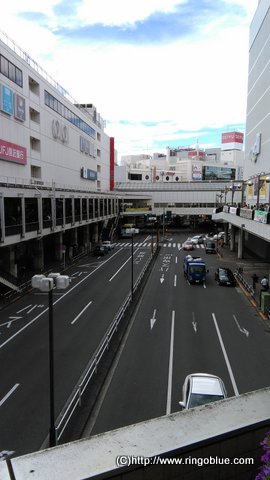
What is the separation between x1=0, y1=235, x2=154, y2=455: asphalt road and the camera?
13820 millimetres

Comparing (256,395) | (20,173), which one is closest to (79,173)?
(20,173)

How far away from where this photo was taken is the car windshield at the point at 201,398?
12.9 m

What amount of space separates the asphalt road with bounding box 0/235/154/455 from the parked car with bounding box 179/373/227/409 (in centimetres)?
500

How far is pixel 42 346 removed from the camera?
21719 millimetres

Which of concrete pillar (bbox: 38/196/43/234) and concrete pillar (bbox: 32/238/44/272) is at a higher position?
concrete pillar (bbox: 38/196/43/234)

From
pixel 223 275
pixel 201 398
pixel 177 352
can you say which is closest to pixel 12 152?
pixel 223 275

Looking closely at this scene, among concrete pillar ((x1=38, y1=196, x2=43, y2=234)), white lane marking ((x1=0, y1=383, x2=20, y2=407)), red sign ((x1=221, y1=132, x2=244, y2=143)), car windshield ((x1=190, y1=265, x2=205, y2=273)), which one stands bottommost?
white lane marking ((x1=0, y1=383, x2=20, y2=407))

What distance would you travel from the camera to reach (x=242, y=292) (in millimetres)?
35750

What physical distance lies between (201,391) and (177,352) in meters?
7.46

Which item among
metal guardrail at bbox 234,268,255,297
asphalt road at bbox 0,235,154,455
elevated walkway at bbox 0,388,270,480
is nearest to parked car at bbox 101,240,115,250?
asphalt road at bbox 0,235,154,455

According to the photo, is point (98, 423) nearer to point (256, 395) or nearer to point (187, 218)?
point (256, 395)

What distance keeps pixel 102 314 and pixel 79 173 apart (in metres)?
42.5

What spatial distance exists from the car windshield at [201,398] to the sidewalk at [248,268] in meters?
15.9

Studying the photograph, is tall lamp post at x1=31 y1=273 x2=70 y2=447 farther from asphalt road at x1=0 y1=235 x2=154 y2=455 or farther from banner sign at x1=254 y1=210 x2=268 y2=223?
banner sign at x1=254 y1=210 x2=268 y2=223
